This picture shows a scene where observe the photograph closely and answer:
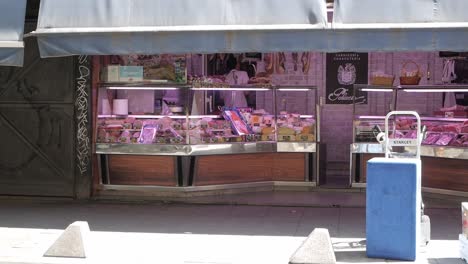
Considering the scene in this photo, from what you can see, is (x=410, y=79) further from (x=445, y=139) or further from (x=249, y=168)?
(x=249, y=168)

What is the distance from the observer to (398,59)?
12.5 meters

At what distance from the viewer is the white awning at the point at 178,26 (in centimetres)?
848

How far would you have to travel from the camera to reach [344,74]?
12.7 m

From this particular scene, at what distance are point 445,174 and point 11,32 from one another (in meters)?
6.63

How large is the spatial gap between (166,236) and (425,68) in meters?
6.30

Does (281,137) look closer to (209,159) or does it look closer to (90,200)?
(209,159)

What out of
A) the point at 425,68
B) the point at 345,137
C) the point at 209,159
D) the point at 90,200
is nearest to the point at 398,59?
the point at 425,68

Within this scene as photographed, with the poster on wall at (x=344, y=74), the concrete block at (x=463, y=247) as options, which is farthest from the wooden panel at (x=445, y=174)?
the concrete block at (x=463, y=247)

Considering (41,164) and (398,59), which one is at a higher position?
(398,59)

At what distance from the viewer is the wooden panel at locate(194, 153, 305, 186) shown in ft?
35.9

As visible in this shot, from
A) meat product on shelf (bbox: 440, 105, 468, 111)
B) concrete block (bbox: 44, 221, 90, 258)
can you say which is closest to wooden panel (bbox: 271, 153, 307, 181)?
meat product on shelf (bbox: 440, 105, 468, 111)

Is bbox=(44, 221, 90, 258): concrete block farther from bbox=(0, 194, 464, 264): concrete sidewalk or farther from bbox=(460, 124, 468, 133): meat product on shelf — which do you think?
bbox=(460, 124, 468, 133): meat product on shelf

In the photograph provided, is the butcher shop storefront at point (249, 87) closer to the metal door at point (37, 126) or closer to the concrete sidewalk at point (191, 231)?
the metal door at point (37, 126)

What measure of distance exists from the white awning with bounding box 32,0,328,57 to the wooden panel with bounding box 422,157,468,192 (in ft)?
10.7
